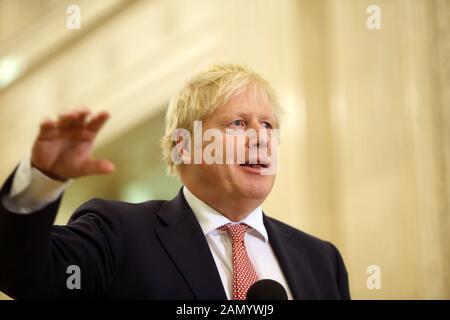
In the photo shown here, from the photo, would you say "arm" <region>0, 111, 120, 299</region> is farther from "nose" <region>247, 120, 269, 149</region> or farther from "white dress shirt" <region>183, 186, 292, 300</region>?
"nose" <region>247, 120, 269, 149</region>

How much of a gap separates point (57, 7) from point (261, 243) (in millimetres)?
3432

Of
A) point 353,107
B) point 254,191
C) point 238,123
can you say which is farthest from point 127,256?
point 353,107

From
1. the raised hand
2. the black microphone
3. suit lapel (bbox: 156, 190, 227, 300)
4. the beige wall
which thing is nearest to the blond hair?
suit lapel (bbox: 156, 190, 227, 300)

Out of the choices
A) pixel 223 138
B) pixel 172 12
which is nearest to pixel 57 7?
pixel 172 12

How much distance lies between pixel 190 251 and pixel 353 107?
6.66 feet

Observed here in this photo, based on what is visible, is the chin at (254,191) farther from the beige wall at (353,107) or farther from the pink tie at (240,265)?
the beige wall at (353,107)

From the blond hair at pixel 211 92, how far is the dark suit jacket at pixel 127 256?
0.95 feet

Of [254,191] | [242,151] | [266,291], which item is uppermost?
[242,151]

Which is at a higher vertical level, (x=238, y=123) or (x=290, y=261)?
(x=238, y=123)

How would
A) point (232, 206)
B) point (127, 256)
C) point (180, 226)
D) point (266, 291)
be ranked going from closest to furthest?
point (266, 291), point (127, 256), point (180, 226), point (232, 206)

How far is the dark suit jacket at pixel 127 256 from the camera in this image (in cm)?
135

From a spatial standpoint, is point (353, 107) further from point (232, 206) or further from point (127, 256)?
point (127, 256)

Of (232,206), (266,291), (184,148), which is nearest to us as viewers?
(266,291)

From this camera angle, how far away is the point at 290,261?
6.27 ft
